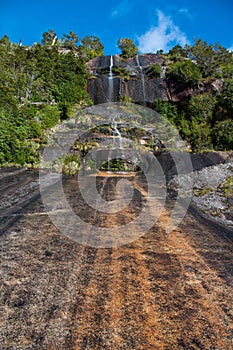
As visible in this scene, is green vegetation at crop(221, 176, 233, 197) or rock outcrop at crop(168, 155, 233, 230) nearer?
rock outcrop at crop(168, 155, 233, 230)

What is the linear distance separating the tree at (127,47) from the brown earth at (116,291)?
33031 millimetres

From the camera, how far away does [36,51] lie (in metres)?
23.2

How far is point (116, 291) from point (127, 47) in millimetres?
36253

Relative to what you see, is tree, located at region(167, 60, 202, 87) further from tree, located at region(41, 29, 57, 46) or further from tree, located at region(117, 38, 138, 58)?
tree, located at region(41, 29, 57, 46)

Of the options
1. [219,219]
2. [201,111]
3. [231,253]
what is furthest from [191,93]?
[231,253]

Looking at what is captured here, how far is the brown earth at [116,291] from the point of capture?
200 cm

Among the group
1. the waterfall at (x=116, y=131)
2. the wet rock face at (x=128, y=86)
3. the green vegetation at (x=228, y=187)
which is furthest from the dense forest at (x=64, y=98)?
the green vegetation at (x=228, y=187)

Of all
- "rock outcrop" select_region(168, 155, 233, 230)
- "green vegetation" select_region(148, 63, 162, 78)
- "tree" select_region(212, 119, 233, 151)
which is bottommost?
"rock outcrop" select_region(168, 155, 233, 230)

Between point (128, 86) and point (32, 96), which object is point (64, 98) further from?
point (128, 86)

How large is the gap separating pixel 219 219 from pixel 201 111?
742 inches

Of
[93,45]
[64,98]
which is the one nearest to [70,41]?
[93,45]

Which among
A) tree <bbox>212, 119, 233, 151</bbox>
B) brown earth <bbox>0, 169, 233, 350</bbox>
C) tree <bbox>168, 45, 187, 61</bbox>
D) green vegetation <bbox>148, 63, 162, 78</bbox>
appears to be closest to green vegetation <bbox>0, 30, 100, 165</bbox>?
green vegetation <bbox>148, 63, 162, 78</bbox>

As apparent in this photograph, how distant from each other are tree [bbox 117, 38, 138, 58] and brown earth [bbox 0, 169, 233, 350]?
1300 inches

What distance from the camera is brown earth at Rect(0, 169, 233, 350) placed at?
6.55 feet
